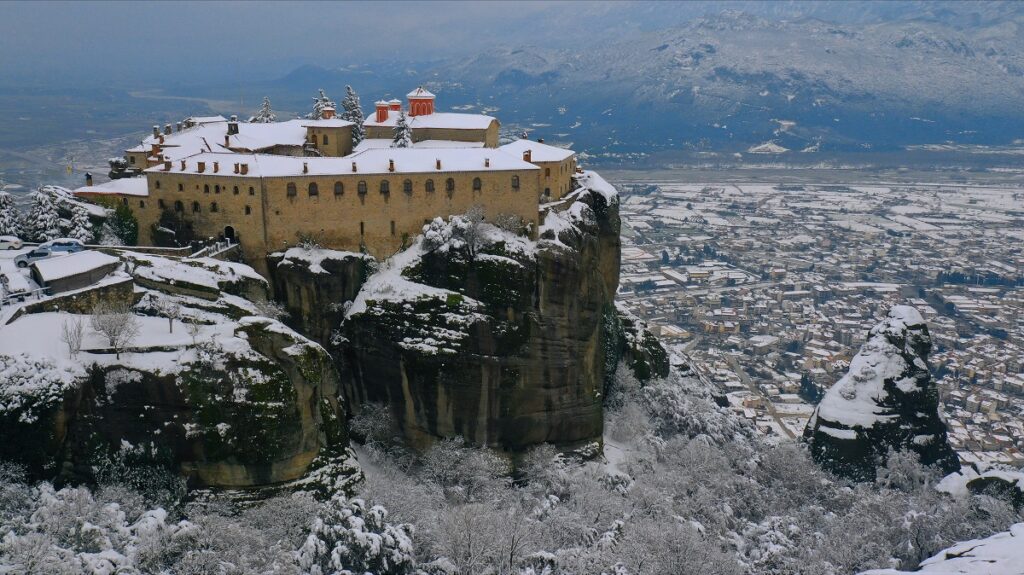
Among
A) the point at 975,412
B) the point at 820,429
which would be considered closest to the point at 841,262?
the point at 975,412

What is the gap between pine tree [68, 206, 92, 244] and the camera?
192ft

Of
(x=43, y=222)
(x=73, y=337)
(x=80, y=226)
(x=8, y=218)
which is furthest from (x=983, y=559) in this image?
(x=8, y=218)

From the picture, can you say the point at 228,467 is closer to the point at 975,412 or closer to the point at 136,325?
the point at 136,325

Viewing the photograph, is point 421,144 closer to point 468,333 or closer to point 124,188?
point 468,333

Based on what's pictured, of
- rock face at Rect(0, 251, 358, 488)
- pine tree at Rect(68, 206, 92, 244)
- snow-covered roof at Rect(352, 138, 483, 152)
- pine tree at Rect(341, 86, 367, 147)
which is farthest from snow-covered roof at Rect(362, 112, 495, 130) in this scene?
rock face at Rect(0, 251, 358, 488)

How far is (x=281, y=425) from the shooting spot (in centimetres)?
4609

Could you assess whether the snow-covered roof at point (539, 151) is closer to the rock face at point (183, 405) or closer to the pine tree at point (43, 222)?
the rock face at point (183, 405)

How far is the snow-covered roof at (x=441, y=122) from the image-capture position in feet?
237

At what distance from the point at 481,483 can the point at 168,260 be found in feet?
74.6

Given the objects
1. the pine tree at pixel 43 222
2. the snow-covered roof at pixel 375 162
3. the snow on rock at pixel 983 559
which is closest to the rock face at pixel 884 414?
the snow on rock at pixel 983 559

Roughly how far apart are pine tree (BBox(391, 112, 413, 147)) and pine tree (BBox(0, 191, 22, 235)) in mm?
26551

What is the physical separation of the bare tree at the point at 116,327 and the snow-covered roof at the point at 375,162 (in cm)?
1586

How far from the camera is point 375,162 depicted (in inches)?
2420

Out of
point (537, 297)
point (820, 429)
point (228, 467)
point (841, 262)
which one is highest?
point (537, 297)
